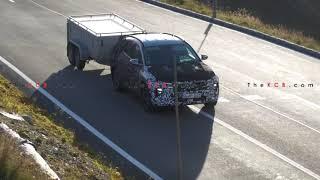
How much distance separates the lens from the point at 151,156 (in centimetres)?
1306

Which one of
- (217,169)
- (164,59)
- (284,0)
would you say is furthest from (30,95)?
(284,0)

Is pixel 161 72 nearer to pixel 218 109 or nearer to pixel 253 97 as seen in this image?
pixel 218 109

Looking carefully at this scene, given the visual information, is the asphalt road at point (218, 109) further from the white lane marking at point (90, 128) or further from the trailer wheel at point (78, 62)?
Answer: the trailer wheel at point (78, 62)

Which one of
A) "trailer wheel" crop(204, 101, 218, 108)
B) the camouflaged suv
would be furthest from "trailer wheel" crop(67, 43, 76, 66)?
"trailer wheel" crop(204, 101, 218, 108)

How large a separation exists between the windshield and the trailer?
250 cm

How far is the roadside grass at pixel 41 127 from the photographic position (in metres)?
10.7

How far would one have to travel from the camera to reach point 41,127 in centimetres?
1328

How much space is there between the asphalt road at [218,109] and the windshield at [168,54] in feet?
4.12

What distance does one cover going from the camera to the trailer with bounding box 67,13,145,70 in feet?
61.8

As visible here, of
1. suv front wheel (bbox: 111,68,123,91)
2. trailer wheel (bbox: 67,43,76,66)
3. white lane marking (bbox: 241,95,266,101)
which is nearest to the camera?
suv front wheel (bbox: 111,68,123,91)

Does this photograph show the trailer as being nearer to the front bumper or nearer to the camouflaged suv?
the camouflaged suv

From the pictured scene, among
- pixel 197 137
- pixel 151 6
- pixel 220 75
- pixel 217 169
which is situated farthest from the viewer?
pixel 151 6

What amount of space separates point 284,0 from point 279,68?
32.1 meters

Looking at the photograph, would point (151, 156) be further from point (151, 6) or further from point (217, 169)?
point (151, 6)
